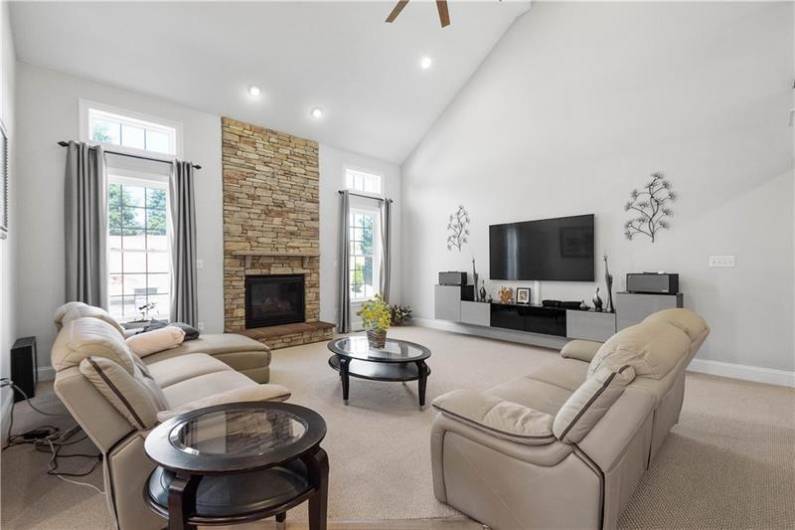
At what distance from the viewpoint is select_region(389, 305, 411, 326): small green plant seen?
713cm

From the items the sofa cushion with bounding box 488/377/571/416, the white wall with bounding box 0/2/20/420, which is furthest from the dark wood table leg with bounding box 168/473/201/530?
the white wall with bounding box 0/2/20/420

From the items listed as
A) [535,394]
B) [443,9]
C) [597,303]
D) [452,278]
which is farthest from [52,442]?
[597,303]

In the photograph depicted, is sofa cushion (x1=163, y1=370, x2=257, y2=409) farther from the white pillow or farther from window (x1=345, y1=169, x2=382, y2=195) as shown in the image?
window (x1=345, y1=169, x2=382, y2=195)

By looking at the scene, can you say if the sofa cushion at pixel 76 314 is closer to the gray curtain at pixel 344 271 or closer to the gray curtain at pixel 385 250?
the gray curtain at pixel 344 271

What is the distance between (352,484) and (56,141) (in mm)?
4685

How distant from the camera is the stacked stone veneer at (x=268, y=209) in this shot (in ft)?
17.3

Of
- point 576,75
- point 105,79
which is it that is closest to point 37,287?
point 105,79

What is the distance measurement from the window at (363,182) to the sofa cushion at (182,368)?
4.46 m

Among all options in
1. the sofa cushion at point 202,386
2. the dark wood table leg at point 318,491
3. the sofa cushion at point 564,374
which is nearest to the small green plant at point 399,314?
the sofa cushion at point 564,374

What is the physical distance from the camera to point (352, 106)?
5809mm

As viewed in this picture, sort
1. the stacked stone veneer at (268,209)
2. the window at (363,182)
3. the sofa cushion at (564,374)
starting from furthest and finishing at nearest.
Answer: the window at (363,182) → the stacked stone veneer at (268,209) → the sofa cushion at (564,374)

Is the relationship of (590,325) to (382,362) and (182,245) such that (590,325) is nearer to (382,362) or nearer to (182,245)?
(382,362)

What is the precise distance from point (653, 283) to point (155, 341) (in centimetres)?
513

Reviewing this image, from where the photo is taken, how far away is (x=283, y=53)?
4.68 metres
